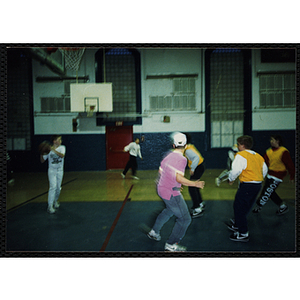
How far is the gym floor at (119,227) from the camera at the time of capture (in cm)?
312

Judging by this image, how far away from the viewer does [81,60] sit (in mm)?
3621

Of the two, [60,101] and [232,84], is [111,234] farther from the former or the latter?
[232,84]

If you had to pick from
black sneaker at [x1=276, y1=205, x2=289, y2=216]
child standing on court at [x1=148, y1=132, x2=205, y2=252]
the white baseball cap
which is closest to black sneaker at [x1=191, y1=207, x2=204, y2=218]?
child standing on court at [x1=148, y1=132, x2=205, y2=252]

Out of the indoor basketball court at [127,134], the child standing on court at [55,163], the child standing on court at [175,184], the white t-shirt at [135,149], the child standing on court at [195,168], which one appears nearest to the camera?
the child standing on court at [175,184]

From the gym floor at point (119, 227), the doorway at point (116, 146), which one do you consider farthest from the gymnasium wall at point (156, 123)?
the doorway at point (116, 146)

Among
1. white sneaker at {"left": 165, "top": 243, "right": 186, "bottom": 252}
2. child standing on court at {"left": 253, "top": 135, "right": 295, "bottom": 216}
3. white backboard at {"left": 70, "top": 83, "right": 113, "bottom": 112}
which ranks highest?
white backboard at {"left": 70, "top": 83, "right": 113, "bottom": 112}

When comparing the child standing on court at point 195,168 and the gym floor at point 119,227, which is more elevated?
the child standing on court at point 195,168

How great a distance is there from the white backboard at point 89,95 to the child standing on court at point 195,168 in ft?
5.01

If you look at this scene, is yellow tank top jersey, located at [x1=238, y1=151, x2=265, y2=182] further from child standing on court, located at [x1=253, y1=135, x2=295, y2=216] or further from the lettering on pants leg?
the lettering on pants leg

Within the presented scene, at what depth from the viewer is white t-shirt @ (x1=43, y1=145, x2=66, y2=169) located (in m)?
3.94

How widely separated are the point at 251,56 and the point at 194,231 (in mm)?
3078

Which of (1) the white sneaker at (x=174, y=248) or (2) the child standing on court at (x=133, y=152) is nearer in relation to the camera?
(1) the white sneaker at (x=174, y=248)

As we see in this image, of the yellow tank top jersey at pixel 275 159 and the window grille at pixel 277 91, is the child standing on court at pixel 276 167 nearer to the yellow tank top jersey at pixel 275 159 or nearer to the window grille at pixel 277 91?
the yellow tank top jersey at pixel 275 159

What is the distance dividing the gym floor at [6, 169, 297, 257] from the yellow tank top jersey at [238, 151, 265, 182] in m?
0.66
